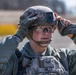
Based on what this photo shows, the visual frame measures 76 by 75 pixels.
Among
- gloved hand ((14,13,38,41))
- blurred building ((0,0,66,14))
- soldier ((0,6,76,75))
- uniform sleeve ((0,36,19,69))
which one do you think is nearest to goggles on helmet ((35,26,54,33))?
soldier ((0,6,76,75))

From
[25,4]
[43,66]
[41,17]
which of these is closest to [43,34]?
[41,17]

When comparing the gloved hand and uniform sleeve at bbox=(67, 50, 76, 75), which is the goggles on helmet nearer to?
the gloved hand

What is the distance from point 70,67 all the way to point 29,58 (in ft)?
1.32

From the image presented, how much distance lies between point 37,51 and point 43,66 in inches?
5.9

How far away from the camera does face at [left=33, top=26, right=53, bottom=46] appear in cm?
437

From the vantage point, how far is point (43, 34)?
4.39 m

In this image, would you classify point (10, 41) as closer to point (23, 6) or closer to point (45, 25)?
point (45, 25)

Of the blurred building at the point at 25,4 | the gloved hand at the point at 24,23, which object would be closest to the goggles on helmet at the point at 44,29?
the gloved hand at the point at 24,23

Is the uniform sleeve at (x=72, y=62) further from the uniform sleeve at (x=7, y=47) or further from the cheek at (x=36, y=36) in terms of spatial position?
the uniform sleeve at (x=7, y=47)

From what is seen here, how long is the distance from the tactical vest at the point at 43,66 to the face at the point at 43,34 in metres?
0.15

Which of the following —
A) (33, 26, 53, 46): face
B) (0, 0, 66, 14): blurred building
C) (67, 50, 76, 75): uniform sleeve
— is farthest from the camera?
(0, 0, 66, 14): blurred building

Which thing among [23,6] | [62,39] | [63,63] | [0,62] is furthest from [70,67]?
[23,6]

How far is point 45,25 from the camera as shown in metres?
4.40

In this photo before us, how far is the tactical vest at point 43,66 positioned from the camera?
14.3 feet
